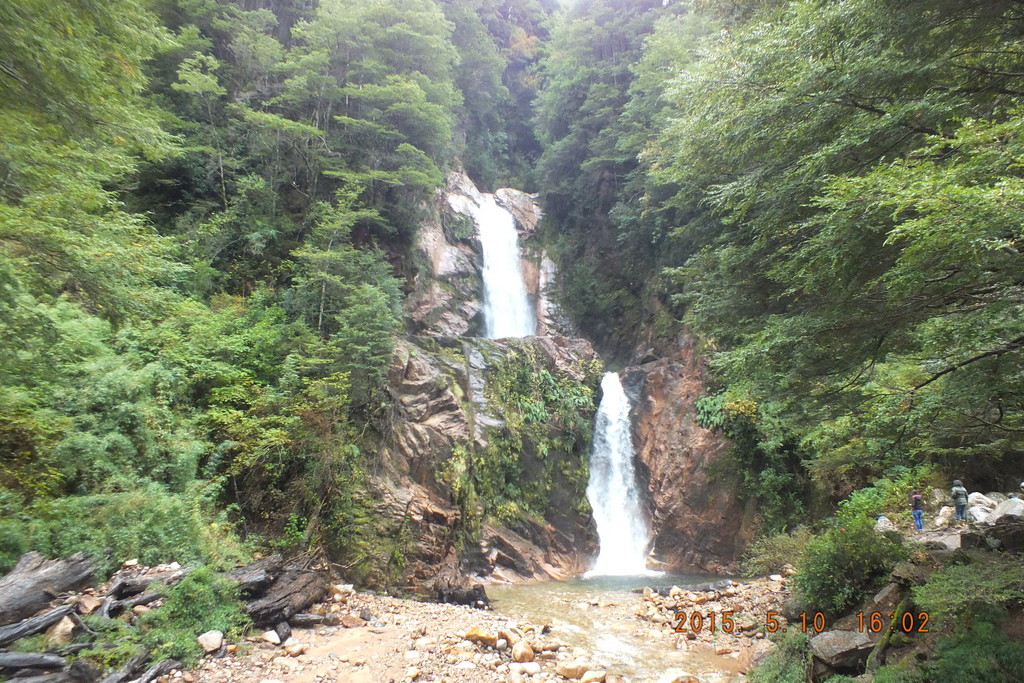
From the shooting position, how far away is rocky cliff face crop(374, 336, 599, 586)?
10.7 m

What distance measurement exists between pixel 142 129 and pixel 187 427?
15.1 feet

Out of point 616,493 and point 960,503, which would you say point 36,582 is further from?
point 616,493

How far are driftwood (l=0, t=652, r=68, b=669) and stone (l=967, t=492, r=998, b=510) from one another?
454 inches

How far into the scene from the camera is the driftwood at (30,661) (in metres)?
3.94

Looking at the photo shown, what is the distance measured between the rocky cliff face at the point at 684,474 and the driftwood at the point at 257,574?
11.0 m

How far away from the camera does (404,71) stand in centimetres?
1636

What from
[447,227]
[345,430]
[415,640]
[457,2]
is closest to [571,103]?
[457,2]

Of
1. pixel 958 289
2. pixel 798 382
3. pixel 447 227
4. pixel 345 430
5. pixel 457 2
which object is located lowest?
pixel 345 430

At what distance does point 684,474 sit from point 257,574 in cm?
1207

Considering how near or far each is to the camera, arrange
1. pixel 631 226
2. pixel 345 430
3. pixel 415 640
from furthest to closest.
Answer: pixel 631 226, pixel 345 430, pixel 415 640

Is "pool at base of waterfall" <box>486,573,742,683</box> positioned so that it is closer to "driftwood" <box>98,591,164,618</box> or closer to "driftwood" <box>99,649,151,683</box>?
"driftwood" <box>99,649,151,683</box>

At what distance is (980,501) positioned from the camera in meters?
7.86

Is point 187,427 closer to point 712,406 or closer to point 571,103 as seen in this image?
point 712,406

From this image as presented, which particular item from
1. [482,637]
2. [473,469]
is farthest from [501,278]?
[482,637]
